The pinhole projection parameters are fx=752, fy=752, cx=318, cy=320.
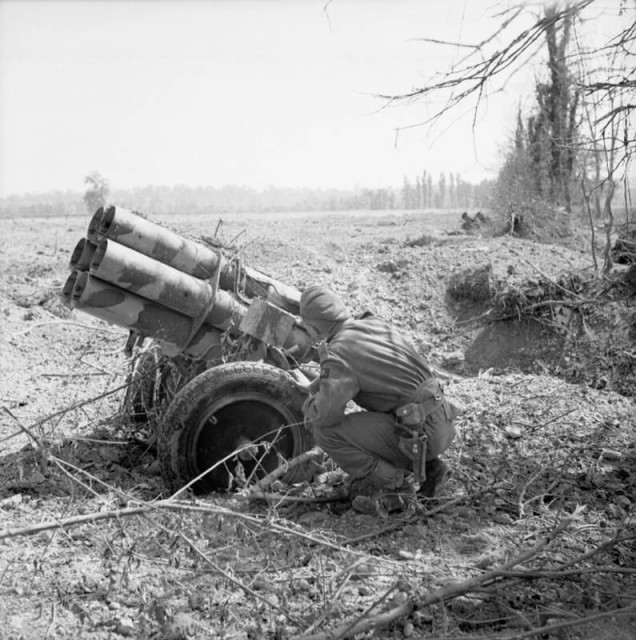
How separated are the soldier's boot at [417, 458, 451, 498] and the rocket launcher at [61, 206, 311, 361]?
1281 mm

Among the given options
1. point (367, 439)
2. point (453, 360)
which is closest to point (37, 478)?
point (367, 439)

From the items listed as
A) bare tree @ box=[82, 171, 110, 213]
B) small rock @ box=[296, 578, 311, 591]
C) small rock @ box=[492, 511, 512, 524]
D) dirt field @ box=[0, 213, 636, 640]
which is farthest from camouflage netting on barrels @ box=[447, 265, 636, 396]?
bare tree @ box=[82, 171, 110, 213]

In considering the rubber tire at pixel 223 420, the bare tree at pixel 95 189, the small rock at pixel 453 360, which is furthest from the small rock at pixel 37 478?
the bare tree at pixel 95 189

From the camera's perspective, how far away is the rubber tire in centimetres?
469

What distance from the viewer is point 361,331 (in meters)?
4.47

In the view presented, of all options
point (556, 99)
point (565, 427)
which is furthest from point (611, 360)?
point (556, 99)

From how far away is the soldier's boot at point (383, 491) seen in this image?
4.48 metres

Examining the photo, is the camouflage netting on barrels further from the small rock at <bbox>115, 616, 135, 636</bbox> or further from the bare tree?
the bare tree

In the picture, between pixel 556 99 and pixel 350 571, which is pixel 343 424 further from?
pixel 556 99

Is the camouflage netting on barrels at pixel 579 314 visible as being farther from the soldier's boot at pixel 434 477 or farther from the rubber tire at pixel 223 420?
the rubber tire at pixel 223 420

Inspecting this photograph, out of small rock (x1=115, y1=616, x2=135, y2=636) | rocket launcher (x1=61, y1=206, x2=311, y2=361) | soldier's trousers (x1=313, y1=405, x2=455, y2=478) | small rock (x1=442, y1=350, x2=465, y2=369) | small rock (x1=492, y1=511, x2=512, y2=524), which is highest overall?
rocket launcher (x1=61, y1=206, x2=311, y2=361)

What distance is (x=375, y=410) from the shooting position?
181 inches

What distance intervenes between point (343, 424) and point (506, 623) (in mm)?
1525

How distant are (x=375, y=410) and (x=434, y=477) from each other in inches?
23.4
